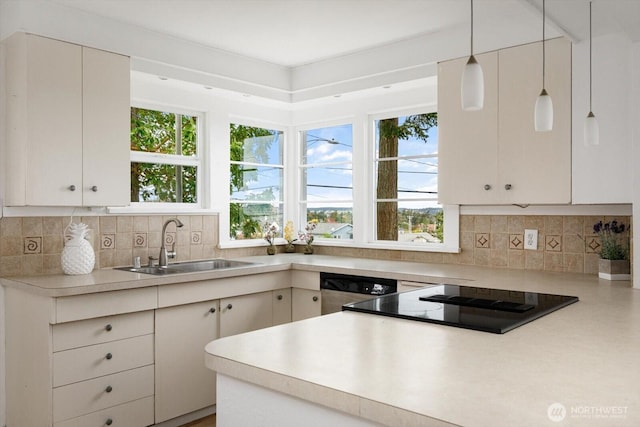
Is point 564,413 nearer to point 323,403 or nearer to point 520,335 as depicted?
Answer: point 323,403

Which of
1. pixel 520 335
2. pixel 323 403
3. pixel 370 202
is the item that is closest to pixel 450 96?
pixel 370 202

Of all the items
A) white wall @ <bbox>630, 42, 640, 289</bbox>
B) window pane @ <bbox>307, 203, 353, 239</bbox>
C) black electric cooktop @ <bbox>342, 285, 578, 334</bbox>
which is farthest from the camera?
window pane @ <bbox>307, 203, 353, 239</bbox>

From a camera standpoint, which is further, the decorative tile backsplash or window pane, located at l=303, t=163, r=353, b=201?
window pane, located at l=303, t=163, r=353, b=201

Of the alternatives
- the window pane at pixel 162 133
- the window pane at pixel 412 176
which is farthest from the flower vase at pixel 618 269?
the window pane at pixel 162 133

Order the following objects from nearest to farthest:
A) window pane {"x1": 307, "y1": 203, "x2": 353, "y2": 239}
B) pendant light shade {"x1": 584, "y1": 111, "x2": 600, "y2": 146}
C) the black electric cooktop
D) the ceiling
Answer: the black electric cooktop → pendant light shade {"x1": 584, "y1": 111, "x2": 600, "y2": 146} → the ceiling → window pane {"x1": 307, "y1": 203, "x2": 353, "y2": 239}

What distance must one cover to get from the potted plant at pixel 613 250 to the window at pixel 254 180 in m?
2.57

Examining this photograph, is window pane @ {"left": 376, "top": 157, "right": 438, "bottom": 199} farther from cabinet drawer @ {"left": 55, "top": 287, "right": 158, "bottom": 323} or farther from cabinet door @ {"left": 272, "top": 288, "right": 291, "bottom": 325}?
cabinet drawer @ {"left": 55, "top": 287, "right": 158, "bottom": 323}

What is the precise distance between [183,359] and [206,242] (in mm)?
1072

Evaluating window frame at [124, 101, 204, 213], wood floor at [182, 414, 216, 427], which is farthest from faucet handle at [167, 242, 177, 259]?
wood floor at [182, 414, 216, 427]

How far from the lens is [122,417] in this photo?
2.83 meters

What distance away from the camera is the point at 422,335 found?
157cm

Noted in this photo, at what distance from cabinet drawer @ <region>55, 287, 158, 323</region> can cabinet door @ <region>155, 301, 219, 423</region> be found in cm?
13

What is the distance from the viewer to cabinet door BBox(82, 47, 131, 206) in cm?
297

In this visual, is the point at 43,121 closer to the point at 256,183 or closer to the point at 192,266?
A: the point at 192,266
